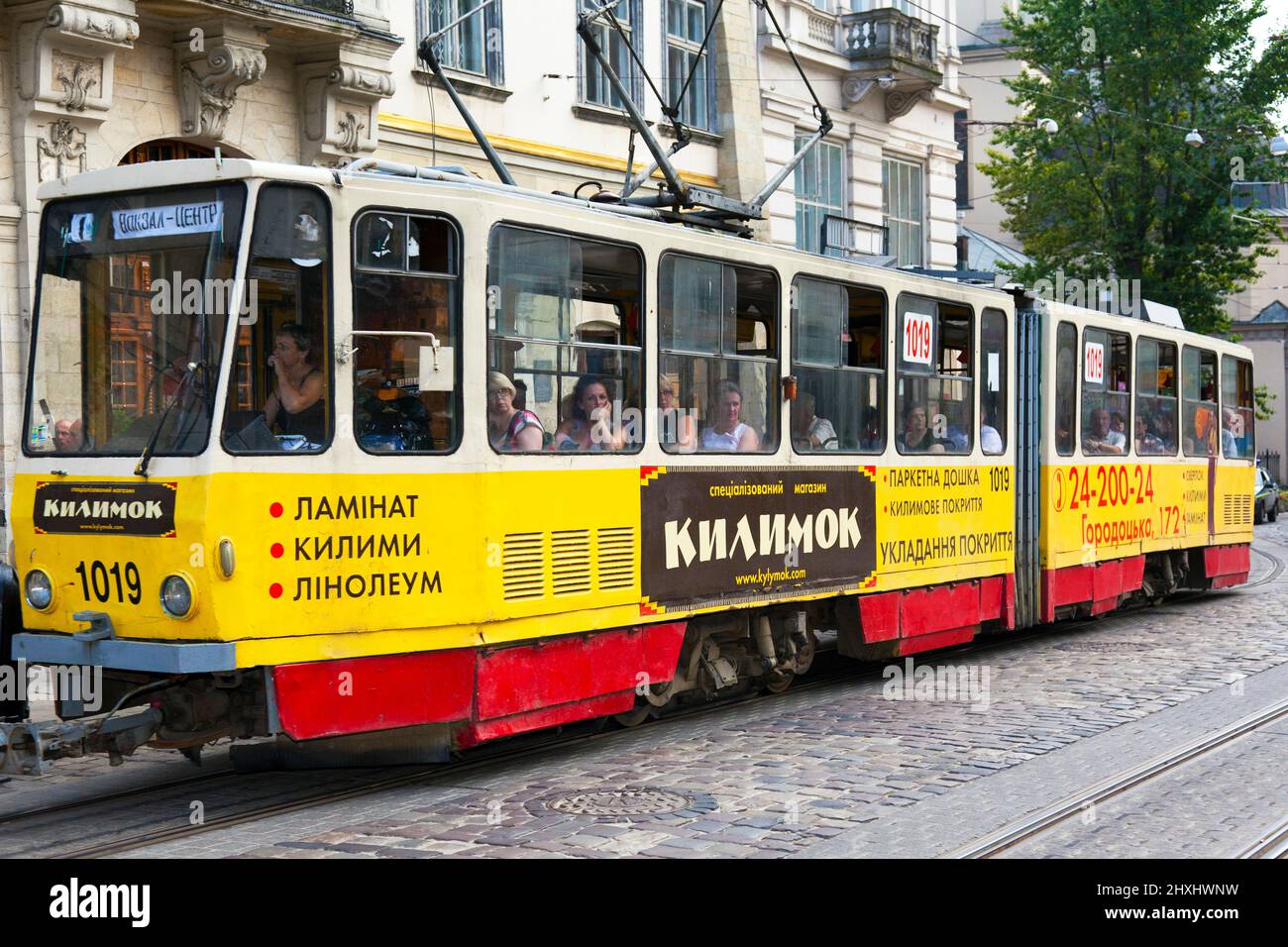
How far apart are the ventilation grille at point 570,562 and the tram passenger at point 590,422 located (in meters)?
0.47

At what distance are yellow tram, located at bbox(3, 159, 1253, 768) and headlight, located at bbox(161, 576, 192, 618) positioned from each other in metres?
0.01

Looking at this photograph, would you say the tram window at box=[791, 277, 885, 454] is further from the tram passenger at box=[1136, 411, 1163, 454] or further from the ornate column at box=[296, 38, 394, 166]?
the ornate column at box=[296, 38, 394, 166]

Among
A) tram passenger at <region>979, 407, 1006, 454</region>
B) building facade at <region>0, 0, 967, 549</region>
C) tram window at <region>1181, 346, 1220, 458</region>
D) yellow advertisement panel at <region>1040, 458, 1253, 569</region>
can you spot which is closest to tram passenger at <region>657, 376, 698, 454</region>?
building facade at <region>0, 0, 967, 549</region>

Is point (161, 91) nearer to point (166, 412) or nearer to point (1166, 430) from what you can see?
point (166, 412)

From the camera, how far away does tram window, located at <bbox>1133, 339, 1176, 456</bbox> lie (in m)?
16.6

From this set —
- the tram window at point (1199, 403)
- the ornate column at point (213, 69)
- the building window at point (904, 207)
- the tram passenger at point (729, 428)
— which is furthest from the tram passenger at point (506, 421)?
the building window at point (904, 207)

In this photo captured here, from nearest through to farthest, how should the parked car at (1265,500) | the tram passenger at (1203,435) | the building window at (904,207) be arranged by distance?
the tram passenger at (1203,435), the building window at (904,207), the parked car at (1265,500)

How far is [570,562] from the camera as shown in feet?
29.3

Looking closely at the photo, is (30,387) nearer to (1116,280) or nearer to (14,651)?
(14,651)

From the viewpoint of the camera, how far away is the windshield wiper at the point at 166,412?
7715mm

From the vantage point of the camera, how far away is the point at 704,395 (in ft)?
32.9

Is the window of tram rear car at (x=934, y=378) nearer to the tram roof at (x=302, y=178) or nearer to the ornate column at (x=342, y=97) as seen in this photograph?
the tram roof at (x=302, y=178)

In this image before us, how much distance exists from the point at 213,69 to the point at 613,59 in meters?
7.64
